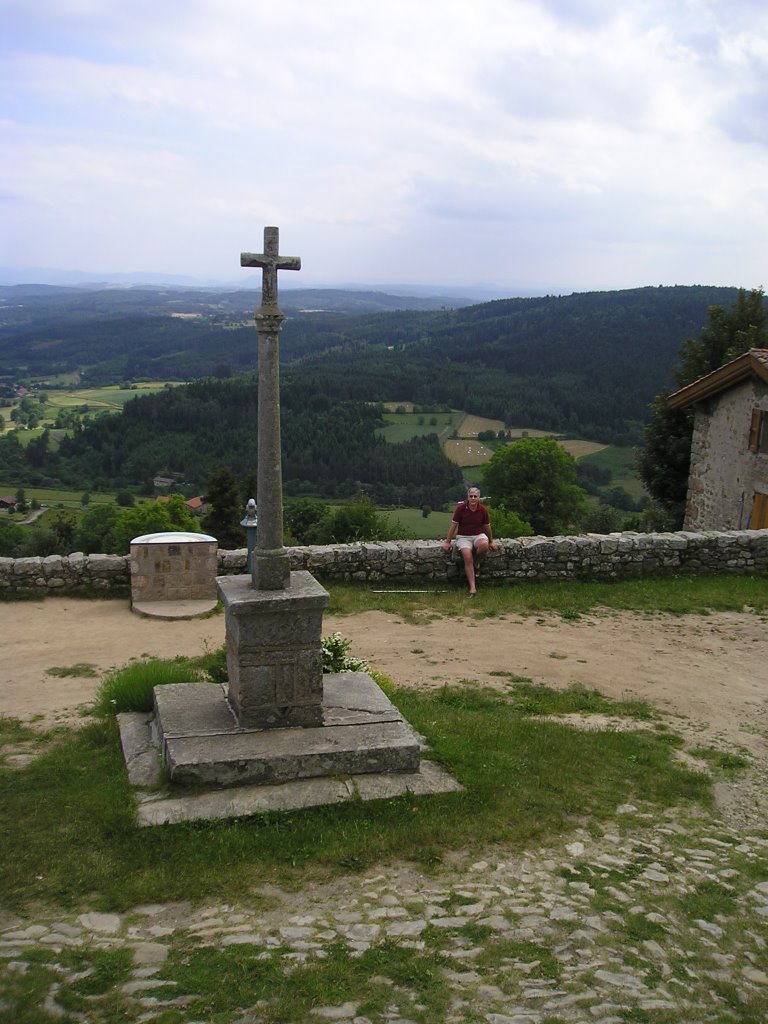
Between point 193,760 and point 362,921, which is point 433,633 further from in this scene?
point 362,921

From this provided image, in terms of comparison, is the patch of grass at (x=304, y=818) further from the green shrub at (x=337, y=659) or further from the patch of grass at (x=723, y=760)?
the green shrub at (x=337, y=659)

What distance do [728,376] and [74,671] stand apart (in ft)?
42.1

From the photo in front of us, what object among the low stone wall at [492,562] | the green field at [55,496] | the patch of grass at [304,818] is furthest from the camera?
the green field at [55,496]

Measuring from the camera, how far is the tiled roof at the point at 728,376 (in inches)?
606

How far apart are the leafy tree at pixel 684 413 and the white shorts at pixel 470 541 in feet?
40.2

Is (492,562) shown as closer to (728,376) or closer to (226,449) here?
(728,376)

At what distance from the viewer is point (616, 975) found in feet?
12.3

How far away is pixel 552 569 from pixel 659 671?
3481 millimetres

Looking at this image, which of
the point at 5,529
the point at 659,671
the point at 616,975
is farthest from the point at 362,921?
the point at 5,529

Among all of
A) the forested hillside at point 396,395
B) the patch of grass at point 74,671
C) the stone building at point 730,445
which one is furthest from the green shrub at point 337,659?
the forested hillside at point 396,395

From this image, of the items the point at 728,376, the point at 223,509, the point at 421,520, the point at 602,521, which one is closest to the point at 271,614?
the point at 728,376

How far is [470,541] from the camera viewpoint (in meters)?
11.8

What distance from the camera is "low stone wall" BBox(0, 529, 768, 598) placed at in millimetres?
11438

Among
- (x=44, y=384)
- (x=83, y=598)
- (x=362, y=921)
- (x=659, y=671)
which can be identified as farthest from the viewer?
(x=44, y=384)
